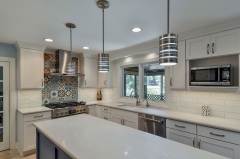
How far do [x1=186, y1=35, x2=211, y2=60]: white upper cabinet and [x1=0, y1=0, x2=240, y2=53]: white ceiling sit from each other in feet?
0.78

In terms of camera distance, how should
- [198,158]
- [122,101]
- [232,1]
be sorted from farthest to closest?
[122,101] → [232,1] → [198,158]

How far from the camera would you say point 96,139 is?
1.45m

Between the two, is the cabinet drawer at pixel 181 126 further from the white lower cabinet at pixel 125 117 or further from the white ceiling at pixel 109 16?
the white ceiling at pixel 109 16

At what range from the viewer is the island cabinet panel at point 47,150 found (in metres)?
1.50

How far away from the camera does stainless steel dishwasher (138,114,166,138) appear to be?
102 inches

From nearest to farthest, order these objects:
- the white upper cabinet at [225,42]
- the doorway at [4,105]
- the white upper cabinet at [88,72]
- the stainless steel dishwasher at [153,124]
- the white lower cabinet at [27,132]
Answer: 1. the white upper cabinet at [225,42]
2. the stainless steel dishwasher at [153,124]
3. the white lower cabinet at [27,132]
4. the doorway at [4,105]
5. the white upper cabinet at [88,72]

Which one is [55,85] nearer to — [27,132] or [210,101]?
[27,132]

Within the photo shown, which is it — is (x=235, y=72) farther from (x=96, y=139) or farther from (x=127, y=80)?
(x=127, y=80)

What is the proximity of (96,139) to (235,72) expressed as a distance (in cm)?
230

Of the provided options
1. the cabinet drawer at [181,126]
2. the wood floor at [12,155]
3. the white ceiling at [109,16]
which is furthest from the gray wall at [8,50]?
the cabinet drawer at [181,126]

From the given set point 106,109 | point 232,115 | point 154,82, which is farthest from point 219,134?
point 106,109

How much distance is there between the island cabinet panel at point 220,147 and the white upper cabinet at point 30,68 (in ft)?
11.4

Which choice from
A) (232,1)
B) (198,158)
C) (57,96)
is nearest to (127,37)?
(232,1)

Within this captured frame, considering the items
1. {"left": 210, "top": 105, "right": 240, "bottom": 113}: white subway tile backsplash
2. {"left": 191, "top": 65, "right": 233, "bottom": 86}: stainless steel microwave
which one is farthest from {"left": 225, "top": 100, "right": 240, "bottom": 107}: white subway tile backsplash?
{"left": 191, "top": 65, "right": 233, "bottom": 86}: stainless steel microwave
